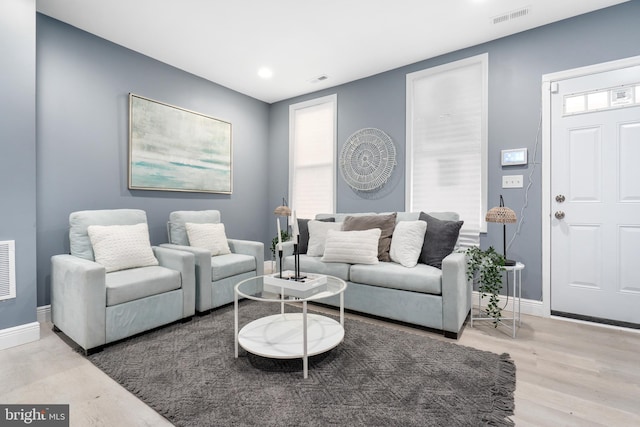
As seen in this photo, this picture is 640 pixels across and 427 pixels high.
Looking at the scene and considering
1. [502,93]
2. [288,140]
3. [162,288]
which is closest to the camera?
[162,288]

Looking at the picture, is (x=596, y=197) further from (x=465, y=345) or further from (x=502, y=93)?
(x=465, y=345)

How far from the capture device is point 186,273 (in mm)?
2561

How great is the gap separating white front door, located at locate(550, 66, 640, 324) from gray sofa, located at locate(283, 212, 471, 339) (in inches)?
36.8

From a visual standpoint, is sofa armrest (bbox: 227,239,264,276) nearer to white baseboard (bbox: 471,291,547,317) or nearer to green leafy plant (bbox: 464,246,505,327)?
green leafy plant (bbox: 464,246,505,327)

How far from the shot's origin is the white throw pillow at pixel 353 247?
2.74 meters

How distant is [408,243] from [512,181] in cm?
123

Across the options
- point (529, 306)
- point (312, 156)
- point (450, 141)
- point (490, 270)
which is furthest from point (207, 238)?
point (529, 306)

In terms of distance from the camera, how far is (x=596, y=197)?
259 cm

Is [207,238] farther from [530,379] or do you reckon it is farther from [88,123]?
[530,379]

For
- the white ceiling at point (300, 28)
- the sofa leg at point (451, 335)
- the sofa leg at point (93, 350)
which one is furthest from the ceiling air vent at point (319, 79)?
the sofa leg at point (93, 350)

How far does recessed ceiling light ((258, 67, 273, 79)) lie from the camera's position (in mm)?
3641

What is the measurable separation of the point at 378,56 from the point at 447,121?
3.45 ft

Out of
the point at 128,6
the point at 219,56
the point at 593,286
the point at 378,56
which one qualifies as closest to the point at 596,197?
the point at 593,286

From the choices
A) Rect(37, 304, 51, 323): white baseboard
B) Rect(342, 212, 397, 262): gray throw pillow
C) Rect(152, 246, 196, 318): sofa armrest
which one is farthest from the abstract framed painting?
Rect(342, 212, 397, 262): gray throw pillow
